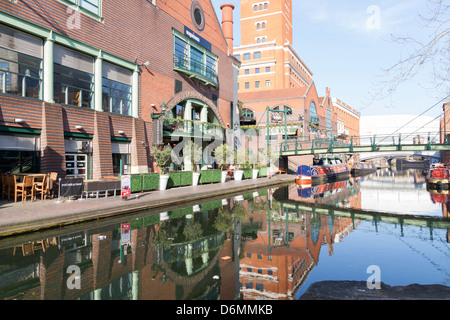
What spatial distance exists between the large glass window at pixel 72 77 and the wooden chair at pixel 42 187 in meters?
4.85

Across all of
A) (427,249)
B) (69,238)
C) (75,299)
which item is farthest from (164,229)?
(427,249)

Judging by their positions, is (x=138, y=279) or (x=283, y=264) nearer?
(x=138, y=279)

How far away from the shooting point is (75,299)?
4.20 metres

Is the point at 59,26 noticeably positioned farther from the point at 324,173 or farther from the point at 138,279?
the point at 324,173

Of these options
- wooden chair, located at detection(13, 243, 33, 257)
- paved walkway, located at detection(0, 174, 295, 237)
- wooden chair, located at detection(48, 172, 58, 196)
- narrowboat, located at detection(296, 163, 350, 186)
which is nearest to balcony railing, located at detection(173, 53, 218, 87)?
narrowboat, located at detection(296, 163, 350, 186)

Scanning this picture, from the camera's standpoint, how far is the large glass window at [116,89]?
729 inches

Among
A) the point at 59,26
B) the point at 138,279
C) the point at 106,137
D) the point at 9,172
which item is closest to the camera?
the point at 138,279

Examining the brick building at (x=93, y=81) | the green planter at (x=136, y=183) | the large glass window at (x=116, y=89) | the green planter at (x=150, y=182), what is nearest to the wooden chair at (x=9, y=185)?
the brick building at (x=93, y=81)

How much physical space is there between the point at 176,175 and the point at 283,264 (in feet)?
47.1

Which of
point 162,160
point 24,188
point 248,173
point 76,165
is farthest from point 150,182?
point 248,173

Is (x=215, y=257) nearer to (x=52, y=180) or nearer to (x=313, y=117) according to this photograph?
(x=52, y=180)

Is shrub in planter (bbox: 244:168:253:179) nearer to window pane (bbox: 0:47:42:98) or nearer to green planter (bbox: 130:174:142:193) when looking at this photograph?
green planter (bbox: 130:174:142:193)

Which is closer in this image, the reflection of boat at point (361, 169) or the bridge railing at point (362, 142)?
the bridge railing at point (362, 142)

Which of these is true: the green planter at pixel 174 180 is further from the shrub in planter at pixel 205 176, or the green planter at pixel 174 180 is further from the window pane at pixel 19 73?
the window pane at pixel 19 73
